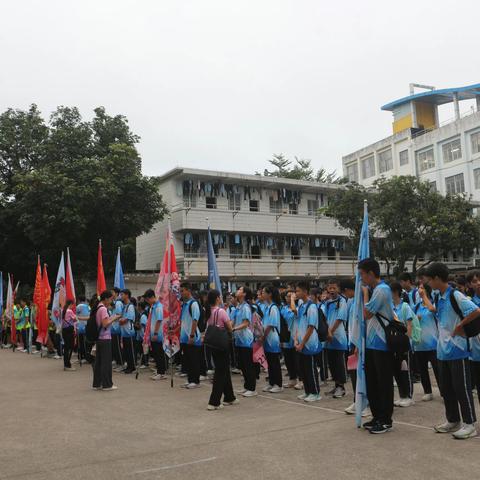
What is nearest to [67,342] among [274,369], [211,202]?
[274,369]

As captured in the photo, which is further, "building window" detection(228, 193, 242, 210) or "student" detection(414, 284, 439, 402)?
"building window" detection(228, 193, 242, 210)

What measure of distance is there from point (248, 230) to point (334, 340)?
24.5 m

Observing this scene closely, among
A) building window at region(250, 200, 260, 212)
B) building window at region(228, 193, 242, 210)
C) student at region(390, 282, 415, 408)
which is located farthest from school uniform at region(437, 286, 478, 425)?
building window at region(250, 200, 260, 212)

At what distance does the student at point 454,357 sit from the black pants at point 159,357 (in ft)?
22.8

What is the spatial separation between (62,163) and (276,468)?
2500 centimetres

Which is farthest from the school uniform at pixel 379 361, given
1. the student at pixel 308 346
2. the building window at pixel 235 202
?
the building window at pixel 235 202

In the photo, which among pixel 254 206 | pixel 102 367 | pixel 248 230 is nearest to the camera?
pixel 102 367

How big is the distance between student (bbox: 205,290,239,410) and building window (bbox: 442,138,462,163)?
38.3 meters

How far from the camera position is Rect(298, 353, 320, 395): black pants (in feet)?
28.1

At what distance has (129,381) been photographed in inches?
461

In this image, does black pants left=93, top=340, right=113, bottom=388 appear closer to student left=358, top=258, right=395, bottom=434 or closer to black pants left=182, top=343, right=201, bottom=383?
black pants left=182, top=343, right=201, bottom=383

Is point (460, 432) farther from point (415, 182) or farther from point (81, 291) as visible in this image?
point (81, 291)

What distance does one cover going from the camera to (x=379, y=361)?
6.43 metres

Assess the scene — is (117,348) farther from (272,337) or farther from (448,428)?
(448,428)
